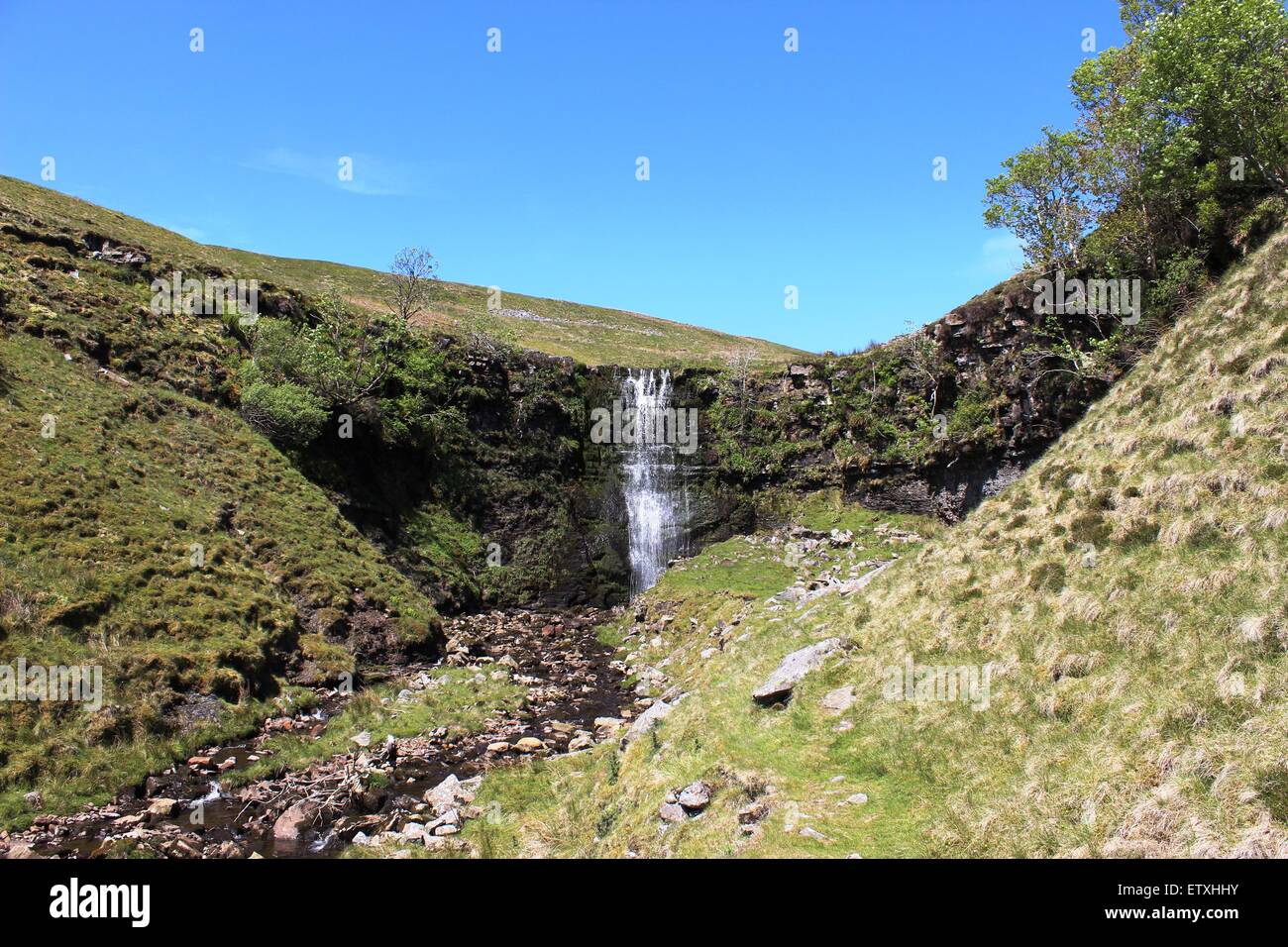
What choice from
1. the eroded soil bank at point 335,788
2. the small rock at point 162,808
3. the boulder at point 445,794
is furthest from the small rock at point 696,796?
the small rock at point 162,808

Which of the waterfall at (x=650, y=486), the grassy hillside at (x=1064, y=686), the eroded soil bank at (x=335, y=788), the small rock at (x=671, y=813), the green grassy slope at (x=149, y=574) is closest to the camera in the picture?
the grassy hillside at (x=1064, y=686)

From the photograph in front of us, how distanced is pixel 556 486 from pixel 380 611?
1997 cm

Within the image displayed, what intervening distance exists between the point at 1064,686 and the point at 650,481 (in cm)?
3966

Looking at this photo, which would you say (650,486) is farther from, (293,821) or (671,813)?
(671,813)

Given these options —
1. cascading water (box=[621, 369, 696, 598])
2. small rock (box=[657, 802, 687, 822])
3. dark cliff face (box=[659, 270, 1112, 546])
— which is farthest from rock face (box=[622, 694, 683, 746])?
dark cliff face (box=[659, 270, 1112, 546])

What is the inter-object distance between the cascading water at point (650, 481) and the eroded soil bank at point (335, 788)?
59.8 ft

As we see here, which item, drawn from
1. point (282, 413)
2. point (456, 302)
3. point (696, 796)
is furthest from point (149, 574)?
point (456, 302)

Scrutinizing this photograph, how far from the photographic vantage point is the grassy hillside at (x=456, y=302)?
45.0 meters

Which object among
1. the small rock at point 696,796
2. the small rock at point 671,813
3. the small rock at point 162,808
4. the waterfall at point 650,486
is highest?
the waterfall at point 650,486

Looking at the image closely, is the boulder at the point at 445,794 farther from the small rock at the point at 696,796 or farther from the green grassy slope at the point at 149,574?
the green grassy slope at the point at 149,574

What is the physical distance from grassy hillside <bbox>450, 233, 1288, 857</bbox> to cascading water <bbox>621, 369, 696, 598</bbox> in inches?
981

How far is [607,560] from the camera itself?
4694 cm

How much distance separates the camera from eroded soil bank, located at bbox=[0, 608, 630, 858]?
16141mm

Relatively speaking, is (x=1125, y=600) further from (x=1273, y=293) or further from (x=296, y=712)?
(x=296, y=712)
